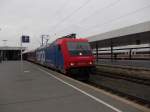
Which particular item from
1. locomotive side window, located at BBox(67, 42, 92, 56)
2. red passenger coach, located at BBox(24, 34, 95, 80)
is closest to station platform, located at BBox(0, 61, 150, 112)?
red passenger coach, located at BBox(24, 34, 95, 80)

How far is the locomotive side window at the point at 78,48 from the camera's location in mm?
19295

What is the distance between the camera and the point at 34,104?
891 centimetres

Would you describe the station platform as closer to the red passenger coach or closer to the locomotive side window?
the red passenger coach

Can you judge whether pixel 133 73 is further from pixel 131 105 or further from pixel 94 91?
pixel 131 105

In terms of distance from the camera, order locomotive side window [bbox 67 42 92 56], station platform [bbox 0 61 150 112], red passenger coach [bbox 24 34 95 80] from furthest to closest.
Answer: locomotive side window [bbox 67 42 92 56], red passenger coach [bbox 24 34 95 80], station platform [bbox 0 61 150 112]

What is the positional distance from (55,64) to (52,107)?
13.9 metres

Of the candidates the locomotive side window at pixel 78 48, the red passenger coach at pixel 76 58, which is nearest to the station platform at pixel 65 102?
the red passenger coach at pixel 76 58

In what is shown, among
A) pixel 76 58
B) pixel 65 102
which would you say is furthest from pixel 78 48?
pixel 65 102

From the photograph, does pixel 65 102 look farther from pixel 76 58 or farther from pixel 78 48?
pixel 78 48

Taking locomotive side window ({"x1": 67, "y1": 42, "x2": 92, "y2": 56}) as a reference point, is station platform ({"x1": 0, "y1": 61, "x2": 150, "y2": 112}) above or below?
below

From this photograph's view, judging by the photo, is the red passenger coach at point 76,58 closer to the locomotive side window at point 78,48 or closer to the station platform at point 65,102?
the locomotive side window at point 78,48

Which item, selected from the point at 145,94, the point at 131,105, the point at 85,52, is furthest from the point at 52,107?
the point at 85,52

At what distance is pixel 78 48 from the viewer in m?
19.7

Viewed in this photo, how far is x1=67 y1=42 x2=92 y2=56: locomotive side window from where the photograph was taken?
1930cm
